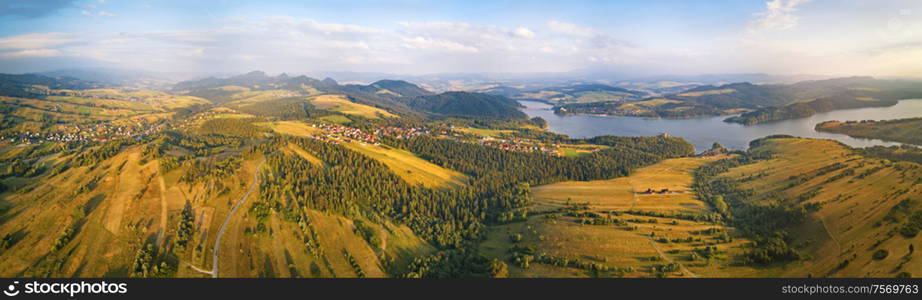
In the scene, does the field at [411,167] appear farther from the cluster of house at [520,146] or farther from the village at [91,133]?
the village at [91,133]

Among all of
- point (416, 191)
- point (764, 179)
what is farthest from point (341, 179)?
point (764, 179)

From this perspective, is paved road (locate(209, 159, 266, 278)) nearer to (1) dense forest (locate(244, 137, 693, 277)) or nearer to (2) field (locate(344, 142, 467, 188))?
(1) dense forest (locate(244, 137, 693, 277))

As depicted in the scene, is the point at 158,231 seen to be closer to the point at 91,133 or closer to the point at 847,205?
the point at 847,205

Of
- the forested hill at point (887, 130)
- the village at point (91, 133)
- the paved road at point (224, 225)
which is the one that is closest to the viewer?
the paved road at point (224, 225)

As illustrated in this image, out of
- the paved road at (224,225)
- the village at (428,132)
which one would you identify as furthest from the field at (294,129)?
the paved road at (224,225)

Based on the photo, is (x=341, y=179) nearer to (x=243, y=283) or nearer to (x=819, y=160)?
(x=243, y=283)
